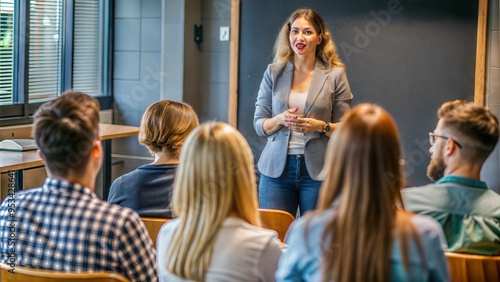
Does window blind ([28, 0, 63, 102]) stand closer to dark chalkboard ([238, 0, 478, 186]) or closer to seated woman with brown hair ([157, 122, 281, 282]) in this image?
dark chalkboard ([238, 0, 478, 186])

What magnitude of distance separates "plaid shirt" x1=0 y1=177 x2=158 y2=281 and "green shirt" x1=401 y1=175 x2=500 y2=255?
77 centimetres

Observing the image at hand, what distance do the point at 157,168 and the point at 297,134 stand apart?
3.10ft

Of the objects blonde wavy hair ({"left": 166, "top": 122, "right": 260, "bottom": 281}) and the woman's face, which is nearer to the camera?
blonde wavy hair ({"left": 166, "top": 122, "right": 260, "bottom": 281})

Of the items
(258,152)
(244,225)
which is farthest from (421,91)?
(244,225)

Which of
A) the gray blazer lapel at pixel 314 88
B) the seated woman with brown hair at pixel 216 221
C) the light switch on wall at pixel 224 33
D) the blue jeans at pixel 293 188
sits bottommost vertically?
the blue jeans at pixel 293 188

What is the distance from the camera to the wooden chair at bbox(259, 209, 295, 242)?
2.42 metres

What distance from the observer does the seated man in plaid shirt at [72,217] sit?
1760mm

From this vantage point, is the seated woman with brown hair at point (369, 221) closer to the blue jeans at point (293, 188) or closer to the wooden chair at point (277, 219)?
the wooden chair at point (277, 219)

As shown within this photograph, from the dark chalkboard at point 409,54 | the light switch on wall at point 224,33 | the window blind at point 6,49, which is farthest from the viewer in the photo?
the light switch on wall at point 224,33

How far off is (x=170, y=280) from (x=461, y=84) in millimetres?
3069

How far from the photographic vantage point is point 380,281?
1461 millimetres

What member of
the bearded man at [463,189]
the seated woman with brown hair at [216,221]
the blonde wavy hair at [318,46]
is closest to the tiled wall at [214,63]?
the blonde wavy hair at [318,46]

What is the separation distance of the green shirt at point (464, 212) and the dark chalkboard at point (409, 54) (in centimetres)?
243

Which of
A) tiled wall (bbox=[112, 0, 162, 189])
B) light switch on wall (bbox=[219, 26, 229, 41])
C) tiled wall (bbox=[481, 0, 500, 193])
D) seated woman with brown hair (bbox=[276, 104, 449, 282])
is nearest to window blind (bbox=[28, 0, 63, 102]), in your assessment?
tiled wall (bbox=[112, 0, 162, 189])
